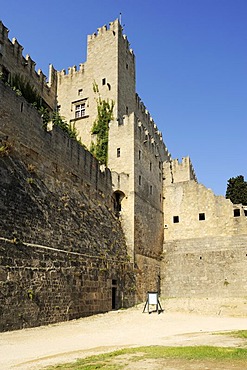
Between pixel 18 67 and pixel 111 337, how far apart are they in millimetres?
22268

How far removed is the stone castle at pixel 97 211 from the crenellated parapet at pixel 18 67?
9cm

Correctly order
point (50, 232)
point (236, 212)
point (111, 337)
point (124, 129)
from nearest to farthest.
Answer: point (111, 337) → point (50, 232) → point (124, 129) → point (236, 212)

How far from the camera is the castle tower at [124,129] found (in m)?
26.7

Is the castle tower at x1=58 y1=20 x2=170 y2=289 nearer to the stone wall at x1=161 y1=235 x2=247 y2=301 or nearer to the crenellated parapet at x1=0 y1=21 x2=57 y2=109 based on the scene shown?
the stone wall at x1=161 y1=235 x2=247 y2=301

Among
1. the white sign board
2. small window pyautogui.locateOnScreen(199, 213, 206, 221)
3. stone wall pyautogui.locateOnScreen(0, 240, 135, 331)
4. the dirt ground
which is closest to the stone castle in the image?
stone wall pyautogui.locateOnScreen(0, 240, 135, 331)

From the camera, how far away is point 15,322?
13.4 meters

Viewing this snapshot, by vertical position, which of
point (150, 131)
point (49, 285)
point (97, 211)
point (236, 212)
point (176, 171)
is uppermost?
point (150, 131)

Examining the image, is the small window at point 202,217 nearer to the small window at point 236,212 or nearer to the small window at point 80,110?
the small window at point 236,212

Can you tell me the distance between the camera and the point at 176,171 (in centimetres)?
3509

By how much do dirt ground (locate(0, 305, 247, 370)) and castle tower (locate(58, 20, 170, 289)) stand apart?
8272 millimetres

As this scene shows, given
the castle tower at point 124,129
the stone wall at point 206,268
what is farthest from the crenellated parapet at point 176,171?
the stone wall at point 206,268

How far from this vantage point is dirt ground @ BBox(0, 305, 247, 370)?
8695mm

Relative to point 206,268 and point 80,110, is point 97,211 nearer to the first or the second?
point 206,268

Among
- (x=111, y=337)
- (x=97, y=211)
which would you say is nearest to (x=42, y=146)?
(x=97, y=211)
